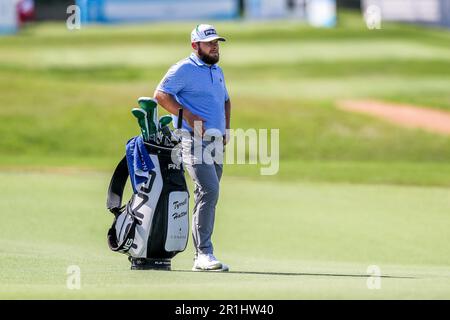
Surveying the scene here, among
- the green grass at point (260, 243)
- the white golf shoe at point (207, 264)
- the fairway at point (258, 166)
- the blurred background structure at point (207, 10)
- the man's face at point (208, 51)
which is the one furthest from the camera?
the blurred background structure at point (207, 10)

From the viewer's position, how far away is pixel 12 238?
11.0 m

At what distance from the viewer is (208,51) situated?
905 cm

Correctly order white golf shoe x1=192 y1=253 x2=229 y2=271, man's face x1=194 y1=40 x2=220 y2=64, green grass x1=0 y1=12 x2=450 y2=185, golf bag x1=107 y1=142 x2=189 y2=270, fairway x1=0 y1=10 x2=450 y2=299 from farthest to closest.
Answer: green grass x1=0 y1=12 x2=450 y2=185
man's face x1=194 y1=40 x2=220 y2=64
white golf shoe x1=192 y1=253 x2=229 y2=271
golf bag x1=107 y1=142 x2=189 y2=270
fairway x1=0 y1=10 x2=450 y2=299

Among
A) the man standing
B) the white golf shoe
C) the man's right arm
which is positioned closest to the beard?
the man standing

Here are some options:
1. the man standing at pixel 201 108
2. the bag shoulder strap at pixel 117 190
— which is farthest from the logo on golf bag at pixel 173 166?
the bag shoulder strap at pixel 117 190

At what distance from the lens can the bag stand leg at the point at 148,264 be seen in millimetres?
8805

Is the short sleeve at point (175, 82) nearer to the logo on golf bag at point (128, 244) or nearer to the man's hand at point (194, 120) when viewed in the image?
the man's hand at point (194, 120)

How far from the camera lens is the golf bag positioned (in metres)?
8.73

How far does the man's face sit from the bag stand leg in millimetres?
1576

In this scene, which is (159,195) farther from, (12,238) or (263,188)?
(263,188)

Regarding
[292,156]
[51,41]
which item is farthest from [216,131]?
[51,41]

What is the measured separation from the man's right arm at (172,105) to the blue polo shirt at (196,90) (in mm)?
36

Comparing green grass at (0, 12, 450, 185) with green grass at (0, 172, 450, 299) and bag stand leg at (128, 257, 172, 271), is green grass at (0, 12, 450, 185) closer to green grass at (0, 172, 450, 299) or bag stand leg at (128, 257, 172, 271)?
green grass at (0, 172, 450, 299)

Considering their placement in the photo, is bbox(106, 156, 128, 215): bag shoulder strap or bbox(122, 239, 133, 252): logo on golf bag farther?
bbox(106, 156, 128, 215): bag shoulder strap
